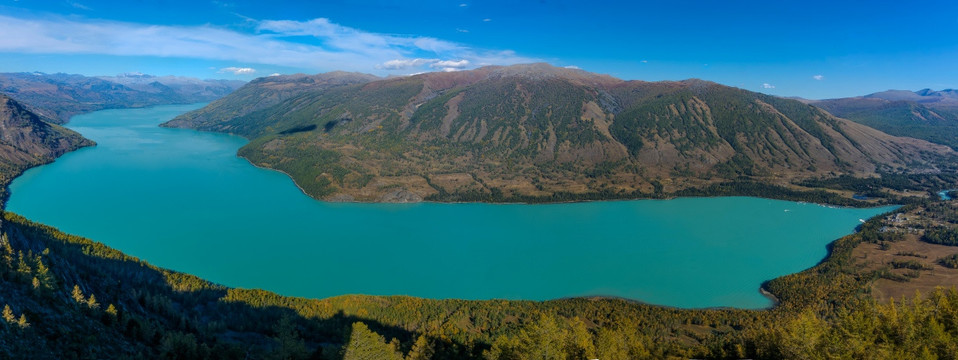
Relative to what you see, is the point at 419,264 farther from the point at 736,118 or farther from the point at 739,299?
the point at 736,118

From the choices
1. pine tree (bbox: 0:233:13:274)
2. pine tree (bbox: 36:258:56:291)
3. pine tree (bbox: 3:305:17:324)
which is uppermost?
pine tree (bbox: 0:233:13:274)

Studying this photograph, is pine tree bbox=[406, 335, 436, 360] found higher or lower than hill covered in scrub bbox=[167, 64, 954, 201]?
lower

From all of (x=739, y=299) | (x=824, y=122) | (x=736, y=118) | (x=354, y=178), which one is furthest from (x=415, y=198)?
(x=824, y=122)

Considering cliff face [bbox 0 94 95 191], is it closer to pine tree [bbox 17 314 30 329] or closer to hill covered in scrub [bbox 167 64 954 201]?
hill covered in scrub [bbox 167 64 954 201]

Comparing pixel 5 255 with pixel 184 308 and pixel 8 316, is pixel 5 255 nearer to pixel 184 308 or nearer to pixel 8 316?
pixel 8 316

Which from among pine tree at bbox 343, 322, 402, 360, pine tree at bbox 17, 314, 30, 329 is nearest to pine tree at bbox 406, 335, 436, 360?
pine tree at bbox 343, 322, 402, 360

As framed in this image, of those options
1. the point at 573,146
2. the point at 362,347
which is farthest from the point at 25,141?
the point at 362,347

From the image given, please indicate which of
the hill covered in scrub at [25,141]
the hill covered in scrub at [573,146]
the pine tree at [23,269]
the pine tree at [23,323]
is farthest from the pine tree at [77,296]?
the hill covered in scrub at [25,141]

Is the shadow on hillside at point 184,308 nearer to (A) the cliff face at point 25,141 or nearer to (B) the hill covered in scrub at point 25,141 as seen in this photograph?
(A) the cliff face at point 25,141
